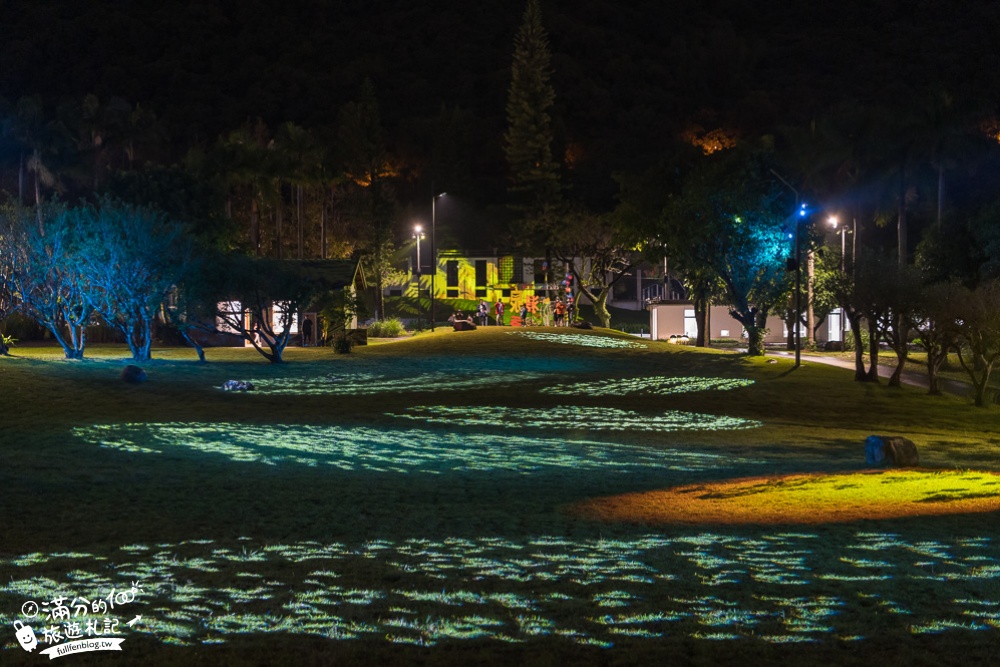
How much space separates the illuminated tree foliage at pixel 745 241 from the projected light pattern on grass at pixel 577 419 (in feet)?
83.1

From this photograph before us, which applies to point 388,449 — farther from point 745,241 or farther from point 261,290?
point 745,241

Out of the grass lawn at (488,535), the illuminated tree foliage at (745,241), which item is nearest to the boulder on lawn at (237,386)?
the grass lawn at (488,535)

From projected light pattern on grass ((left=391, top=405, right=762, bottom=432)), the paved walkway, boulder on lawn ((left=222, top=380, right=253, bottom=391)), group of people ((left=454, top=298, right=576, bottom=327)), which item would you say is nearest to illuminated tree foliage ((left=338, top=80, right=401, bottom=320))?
group of people ((left=454, top=298, right=576, bottom=327))

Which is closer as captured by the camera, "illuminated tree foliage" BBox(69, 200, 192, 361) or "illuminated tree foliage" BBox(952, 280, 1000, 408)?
"illuminated tree foliage" BBox(952, 280, 1000, 408)

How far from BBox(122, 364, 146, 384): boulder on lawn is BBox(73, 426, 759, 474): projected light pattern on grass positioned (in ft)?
29.7

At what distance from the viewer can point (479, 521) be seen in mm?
13133

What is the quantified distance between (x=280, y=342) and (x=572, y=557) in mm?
35667

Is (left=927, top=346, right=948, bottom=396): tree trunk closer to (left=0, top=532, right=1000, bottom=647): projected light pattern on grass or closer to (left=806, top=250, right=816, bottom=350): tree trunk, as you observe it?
(left=806, top=250, right=816, bottom=350): tree trunk

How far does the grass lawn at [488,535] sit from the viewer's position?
25.1ft

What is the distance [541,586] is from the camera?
30.6 feet

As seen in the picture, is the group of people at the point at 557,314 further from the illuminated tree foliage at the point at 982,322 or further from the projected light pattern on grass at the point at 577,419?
the projected light pattern on grass at the point at 577,419

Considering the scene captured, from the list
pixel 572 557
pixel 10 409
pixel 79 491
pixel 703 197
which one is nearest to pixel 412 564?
pixel 572 557

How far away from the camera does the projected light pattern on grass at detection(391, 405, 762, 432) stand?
26.8m

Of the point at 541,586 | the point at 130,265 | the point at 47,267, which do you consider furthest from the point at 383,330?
the point at 541,586
